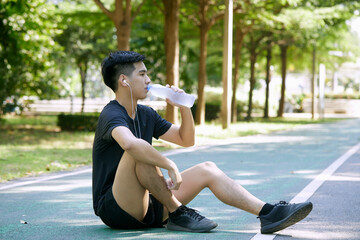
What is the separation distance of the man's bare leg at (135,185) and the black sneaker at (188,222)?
20cm

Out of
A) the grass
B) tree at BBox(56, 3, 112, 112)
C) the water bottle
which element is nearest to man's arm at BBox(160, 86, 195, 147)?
the water bottle

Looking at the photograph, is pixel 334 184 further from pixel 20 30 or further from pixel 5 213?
pixel 20 30

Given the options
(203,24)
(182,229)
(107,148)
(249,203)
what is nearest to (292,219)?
(249,203)

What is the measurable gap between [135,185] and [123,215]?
321 millimetres

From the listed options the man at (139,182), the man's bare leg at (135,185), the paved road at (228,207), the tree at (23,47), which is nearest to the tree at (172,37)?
the tree at (23,47)

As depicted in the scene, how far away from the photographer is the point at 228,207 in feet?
24.0

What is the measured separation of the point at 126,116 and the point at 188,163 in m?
6.90

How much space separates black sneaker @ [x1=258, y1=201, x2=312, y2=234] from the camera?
17.3ft

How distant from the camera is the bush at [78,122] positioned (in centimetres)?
2230

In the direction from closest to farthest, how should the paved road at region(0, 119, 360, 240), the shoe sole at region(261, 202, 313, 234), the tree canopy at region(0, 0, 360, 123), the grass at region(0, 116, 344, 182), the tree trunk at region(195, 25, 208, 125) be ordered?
the shoe sole at region(261, 202, 313, 234) < the paved road at region(0, 119, 360, 240) < the grass at region(0, 116, 344, 182) < the tree canopy at region(0, 0, 360, 123) < the tree trunk at region(195, 25, 208, 125)

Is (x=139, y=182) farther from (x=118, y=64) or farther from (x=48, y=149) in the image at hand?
(x=48, y=149)

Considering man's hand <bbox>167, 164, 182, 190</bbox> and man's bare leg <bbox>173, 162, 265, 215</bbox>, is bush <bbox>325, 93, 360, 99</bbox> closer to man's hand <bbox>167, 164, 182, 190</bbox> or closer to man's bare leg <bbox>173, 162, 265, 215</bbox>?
man's bare leg <bbox>173, 162, 265, 215</bbox>

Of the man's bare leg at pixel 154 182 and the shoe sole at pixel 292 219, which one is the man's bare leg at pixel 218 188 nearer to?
the shoe sole at pixel 292 219

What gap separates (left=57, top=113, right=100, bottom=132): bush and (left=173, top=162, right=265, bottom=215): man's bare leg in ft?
54.5
